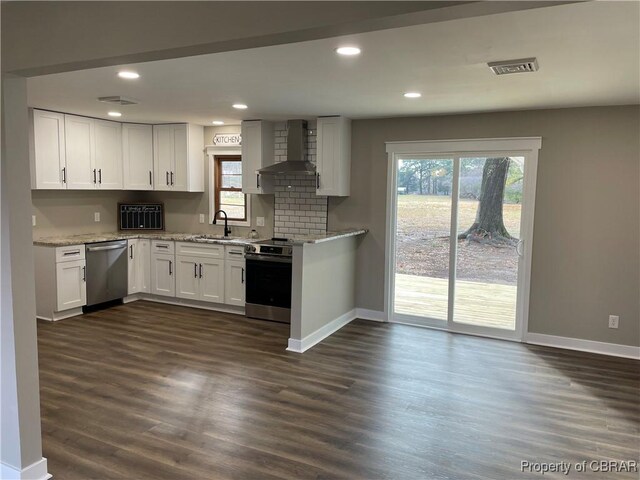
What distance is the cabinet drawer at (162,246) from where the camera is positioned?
621cm

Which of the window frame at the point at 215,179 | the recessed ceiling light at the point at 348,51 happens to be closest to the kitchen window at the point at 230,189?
the window frame at the point at 215,179

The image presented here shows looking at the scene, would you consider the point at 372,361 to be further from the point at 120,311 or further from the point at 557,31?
the point at 120,311

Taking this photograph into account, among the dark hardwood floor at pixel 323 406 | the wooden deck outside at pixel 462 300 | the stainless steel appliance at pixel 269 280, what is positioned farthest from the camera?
the stainless steel appliance at pixel 269 280

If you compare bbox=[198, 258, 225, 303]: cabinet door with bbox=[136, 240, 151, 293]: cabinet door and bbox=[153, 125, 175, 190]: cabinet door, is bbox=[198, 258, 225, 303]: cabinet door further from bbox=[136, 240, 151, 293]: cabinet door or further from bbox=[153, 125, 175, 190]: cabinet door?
bbox=[153, 125, 175, 190]: cabinet door

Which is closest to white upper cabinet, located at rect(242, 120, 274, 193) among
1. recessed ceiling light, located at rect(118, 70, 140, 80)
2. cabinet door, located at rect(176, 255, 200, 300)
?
cabinet door, located at rect(176, 255, 200, 300)

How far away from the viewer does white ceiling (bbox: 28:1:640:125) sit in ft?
8.03

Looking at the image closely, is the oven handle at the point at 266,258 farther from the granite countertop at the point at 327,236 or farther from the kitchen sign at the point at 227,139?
the kitchen sign at the point at 227,139

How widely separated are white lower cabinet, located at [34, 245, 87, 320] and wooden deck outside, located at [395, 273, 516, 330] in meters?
3.74

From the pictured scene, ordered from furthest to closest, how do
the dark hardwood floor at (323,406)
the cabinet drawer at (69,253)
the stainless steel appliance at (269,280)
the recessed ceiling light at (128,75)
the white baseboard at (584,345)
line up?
1. the stainless steel appliance at (269,280)
2. the cabinet drawer at (69,253)
3. the white baseboard at (584,345)
4. the recessed ceiling light at (128,75)
5. the dark hardwood floor at (323,406)

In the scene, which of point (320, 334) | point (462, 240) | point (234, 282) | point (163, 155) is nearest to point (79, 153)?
point (163, 155)

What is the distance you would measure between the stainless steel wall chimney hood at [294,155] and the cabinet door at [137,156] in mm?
1831

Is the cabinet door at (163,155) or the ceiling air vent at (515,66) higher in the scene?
the ceiling air vent at (515,66)

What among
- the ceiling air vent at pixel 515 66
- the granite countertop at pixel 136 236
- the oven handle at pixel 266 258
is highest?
the ceiling air vent at pixel 515 66

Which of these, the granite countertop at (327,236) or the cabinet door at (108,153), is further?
the cabinet door at (108,153)
